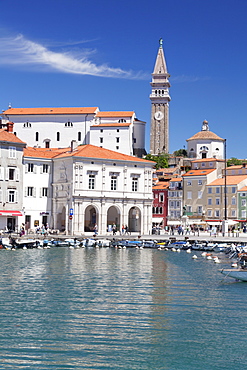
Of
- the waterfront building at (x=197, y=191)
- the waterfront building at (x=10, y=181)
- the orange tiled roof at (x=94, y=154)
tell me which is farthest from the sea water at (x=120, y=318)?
the waterfront building at (x=197, y=191)

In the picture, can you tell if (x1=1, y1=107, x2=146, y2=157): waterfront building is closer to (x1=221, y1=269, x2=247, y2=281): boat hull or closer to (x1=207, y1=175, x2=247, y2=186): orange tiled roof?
(x1=207, y1=175, x2=247, y2=186): orange tiled roof

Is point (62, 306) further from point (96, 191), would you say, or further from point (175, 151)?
point (175, 151)

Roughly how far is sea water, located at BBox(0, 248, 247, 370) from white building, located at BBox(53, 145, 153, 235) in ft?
101

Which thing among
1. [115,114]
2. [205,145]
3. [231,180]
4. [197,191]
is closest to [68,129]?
[115,114]

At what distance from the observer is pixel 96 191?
74438 millimetres

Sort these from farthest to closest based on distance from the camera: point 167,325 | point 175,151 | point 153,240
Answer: point 175,151 < point 153,240 < point 167,325

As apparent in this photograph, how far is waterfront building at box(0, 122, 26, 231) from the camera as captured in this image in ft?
236

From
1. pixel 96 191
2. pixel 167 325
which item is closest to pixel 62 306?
pixel 167 325

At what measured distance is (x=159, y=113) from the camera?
6580 inches

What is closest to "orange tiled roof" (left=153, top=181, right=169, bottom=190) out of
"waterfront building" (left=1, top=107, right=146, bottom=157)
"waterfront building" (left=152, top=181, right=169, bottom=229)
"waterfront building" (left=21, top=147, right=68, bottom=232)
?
"waterfront building" (left=152, top=181, right=169, bottom=229)

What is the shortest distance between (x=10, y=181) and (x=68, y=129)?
169ft

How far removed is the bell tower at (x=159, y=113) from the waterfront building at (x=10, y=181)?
9344 cm

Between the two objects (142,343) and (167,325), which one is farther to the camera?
(167,325)

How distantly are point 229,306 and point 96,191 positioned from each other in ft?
156
